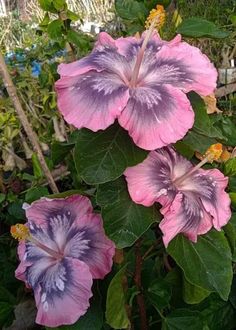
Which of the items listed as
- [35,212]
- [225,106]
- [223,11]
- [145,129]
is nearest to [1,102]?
[225,106]

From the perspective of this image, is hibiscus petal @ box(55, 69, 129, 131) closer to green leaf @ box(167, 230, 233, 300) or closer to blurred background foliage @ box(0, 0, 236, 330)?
blurred background foliage @ box(0, 0, 236, 330)

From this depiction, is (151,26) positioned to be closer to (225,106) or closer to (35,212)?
(35,212)

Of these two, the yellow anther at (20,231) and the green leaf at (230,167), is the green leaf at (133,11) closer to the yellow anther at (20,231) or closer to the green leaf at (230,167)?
the green leaf at (230,167)

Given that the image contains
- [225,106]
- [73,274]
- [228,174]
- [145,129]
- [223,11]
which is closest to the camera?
[145,129]

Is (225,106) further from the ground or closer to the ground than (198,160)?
closer to the ground

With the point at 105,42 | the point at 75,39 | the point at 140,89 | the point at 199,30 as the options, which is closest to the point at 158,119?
the point at 140,89

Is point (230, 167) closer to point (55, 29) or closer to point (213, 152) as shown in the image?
point (213, 152)

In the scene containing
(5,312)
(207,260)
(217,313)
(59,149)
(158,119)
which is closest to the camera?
(158,119)
